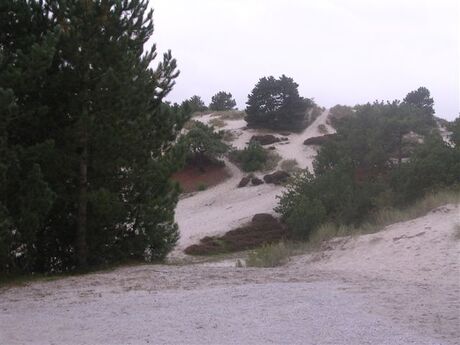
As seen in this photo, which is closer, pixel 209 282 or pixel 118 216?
pixel 209 282

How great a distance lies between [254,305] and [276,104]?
51.7 meters

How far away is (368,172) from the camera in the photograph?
33719 mm

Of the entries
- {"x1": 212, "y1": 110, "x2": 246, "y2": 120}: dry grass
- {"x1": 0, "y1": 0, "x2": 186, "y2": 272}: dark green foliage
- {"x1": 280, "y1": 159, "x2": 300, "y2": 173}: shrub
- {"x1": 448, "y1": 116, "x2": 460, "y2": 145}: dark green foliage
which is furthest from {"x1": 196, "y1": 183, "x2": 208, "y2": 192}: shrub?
{"x1": 0, "y1": 0, "x2": 186, "y2": 272}: dark green foliage

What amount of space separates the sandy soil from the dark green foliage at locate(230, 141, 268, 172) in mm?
35068

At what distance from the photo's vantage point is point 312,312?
7.51m

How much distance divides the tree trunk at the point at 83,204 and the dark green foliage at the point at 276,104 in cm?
4532

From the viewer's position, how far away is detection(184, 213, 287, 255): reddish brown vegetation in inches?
1160

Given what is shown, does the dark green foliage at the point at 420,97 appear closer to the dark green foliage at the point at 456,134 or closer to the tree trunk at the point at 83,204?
the dark green foliage at the point at 456,134

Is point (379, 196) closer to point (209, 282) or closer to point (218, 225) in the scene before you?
point (218, 225)

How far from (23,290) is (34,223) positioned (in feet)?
5.65

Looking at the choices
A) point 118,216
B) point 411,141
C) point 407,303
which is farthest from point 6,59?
point 411,141

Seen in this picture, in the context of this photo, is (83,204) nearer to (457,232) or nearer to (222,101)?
(457,232)

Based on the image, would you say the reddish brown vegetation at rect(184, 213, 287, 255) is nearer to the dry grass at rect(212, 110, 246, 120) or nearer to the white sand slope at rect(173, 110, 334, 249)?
the white sand slope at rect(173, 110, 334, 249)

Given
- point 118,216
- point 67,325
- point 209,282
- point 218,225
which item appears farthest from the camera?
point 218,225
